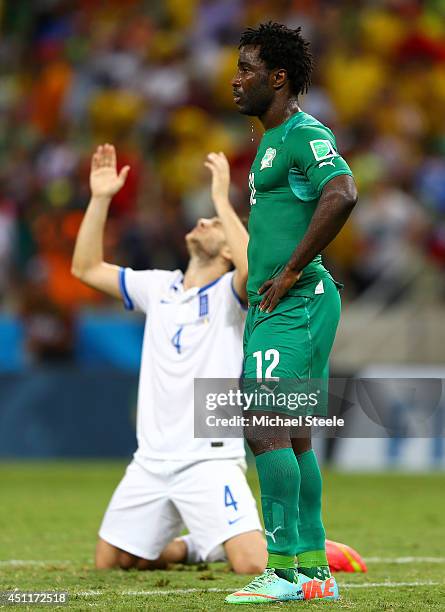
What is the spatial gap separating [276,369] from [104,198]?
2.30m

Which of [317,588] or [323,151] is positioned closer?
[323,151]

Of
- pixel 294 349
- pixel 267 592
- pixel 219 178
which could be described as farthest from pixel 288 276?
pixel 219 178

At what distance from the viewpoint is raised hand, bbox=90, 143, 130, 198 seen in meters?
6.91

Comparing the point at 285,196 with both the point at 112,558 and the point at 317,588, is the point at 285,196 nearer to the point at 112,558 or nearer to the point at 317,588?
the point at 317,588

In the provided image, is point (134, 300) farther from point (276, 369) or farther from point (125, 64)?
point (125, 64)

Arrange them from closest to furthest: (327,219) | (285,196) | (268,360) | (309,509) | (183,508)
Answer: (327,219) < (268,360) < (285,196) < (309,509) < (183,508)

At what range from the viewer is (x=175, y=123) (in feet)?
54.9

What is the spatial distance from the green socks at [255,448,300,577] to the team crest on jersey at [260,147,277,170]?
3.73ft

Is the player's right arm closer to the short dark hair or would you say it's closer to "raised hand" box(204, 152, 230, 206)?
"raised hand" box(204, 152, 230, 206)

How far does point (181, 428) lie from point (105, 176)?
1450mm

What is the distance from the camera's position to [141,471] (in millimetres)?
6711

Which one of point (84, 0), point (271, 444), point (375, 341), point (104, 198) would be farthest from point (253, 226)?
point (84, 0)

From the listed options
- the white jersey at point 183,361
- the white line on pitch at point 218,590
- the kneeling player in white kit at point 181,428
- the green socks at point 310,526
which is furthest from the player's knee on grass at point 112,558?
the green socks at point 310,526

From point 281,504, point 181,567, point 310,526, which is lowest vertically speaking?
point 181,567
